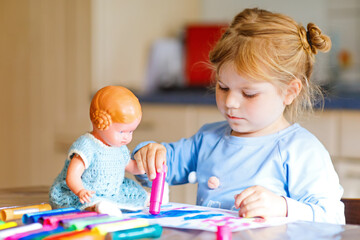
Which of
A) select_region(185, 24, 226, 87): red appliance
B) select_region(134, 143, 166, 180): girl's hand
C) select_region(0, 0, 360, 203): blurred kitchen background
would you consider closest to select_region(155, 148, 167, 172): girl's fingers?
select_region(134, 143, 166, 180): girl's hand

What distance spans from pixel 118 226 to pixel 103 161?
0.52 feet

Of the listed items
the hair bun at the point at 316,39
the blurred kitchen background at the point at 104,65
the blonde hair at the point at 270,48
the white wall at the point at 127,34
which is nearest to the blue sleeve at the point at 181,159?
the blonde hair at the point at 270,48

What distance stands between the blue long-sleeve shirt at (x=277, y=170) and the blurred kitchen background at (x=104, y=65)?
1247mm

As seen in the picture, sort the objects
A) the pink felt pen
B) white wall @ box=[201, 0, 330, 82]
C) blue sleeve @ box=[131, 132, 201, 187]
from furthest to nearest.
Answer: white wall @ box=[201, 0, 330, 82] → blue sleeve @ box=[131, 132, 201, 187] → the pink felt pen

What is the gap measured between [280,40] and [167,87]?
5.65 feet

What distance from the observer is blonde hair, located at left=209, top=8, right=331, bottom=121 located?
41.2 inches

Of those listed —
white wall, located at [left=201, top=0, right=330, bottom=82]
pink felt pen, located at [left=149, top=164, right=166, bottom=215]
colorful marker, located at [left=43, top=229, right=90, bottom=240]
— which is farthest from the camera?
white wall, located at [left=201, top=0, right=330, bottom=82]

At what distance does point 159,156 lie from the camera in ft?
3.22

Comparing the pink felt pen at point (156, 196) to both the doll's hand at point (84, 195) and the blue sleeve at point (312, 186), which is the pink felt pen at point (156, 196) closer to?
the doll's hand at point (84, 195)

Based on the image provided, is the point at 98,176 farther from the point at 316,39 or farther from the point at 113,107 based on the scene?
the point at 316,39

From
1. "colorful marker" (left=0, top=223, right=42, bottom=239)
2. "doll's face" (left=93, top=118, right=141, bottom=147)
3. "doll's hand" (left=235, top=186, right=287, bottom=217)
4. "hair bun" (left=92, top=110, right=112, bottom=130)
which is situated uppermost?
"hair bun" (left=92, top=110, right=112, bottom=130)

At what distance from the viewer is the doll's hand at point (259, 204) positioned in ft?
2.90

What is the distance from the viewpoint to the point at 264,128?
3.71ft

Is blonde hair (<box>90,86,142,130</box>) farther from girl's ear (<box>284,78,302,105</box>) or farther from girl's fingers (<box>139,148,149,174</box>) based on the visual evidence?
girl's ear (<box>284,78,302,105</box>)
